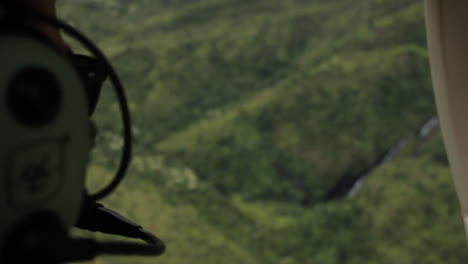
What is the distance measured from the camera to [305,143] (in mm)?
6020

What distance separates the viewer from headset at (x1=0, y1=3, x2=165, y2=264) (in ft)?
1.30

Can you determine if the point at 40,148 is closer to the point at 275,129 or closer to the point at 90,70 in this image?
the point at 90,70

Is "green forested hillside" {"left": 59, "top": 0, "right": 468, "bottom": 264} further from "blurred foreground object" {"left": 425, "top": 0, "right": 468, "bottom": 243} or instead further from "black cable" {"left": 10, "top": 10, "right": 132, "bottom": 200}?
"black cable" {"left": 10, "top": 10, "right": 132, "bottom": 200}

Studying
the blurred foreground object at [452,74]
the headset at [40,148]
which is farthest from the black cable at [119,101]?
the blurred foreground object at [452,74]

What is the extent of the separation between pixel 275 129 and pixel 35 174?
575cm

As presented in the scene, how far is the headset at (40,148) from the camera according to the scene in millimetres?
397

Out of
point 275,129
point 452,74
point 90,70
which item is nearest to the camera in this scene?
point 90,70

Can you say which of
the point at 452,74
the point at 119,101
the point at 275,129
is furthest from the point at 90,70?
the point at 275,129

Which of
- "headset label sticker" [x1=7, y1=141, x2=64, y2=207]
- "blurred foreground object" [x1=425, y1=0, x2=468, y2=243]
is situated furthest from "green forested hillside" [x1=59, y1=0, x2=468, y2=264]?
"headset label sticker" [x1=7, y1=141, x2=64, y2=207]

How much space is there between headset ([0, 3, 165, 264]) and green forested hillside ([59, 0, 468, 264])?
454cm

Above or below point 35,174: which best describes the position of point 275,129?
below

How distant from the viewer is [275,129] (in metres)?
6.15

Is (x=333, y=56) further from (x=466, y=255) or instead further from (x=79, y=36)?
(x=79, y=36)

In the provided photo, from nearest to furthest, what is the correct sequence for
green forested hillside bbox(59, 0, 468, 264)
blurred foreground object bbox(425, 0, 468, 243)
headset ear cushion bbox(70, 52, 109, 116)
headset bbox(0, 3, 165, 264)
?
headset bbox(0, 3, 165, 264) < headset ear cushion bbox(70, 52, 109, 116) < blurred foreground object bbox(425, 0, 468, 243) < green forested hillside bbox(59, 0, 468, 264)
